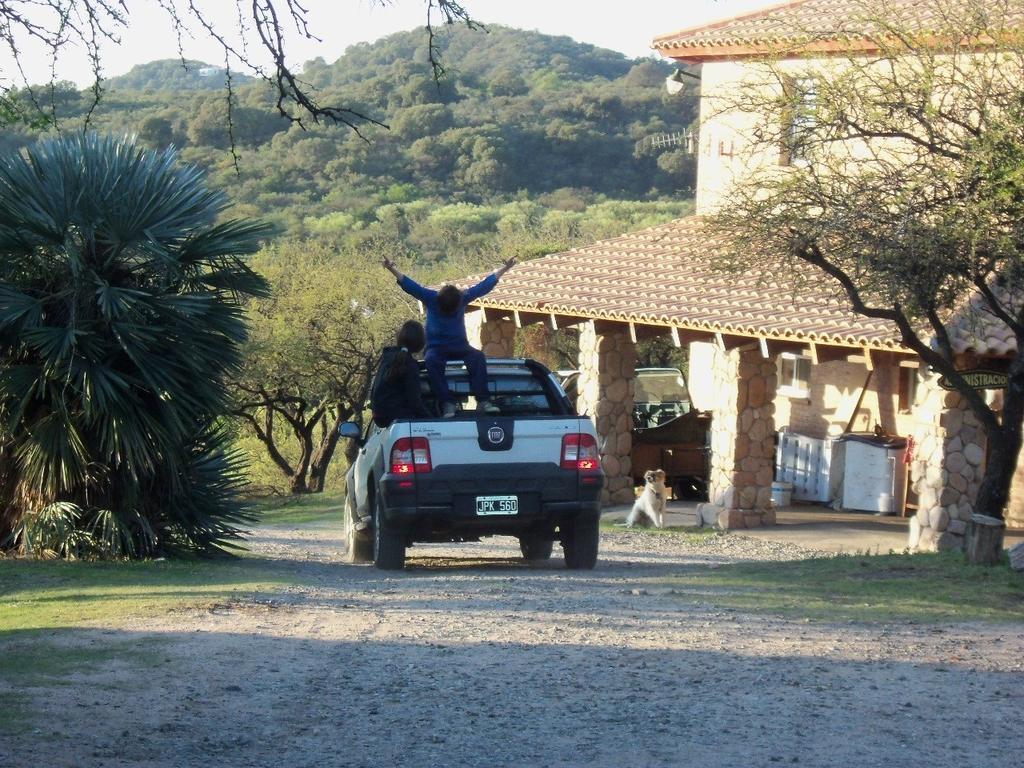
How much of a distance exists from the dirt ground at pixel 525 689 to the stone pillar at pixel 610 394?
12.2 meters

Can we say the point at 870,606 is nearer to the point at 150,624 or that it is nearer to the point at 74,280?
the point at 150,624

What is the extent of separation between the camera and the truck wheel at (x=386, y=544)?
39.4ft

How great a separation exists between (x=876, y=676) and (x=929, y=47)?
7533 millimetres

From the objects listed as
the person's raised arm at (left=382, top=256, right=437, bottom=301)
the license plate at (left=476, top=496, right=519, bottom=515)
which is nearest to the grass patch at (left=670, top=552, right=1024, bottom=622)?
the license plate at (left=476, top=496, right=519, bottom=515)

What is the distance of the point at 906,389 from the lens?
22016mm

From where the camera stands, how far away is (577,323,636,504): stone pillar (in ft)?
73.2

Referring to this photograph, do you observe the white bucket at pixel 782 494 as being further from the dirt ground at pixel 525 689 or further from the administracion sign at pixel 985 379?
the dirt ground at pixel 525 689

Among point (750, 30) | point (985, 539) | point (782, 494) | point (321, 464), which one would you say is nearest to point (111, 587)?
point (985, 539)

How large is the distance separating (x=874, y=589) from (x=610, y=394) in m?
11.8

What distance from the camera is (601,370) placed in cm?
2233

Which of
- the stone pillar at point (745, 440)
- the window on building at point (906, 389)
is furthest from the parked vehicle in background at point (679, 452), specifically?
the window on building at point (906, 389)

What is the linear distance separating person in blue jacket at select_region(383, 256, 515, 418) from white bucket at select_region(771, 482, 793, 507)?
1135 cm

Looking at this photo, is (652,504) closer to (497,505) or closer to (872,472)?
(872,472)

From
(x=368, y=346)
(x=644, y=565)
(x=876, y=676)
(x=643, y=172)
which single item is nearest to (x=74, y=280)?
(x=644, y=565)
